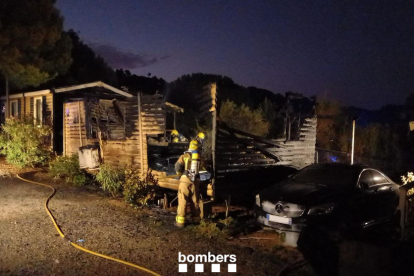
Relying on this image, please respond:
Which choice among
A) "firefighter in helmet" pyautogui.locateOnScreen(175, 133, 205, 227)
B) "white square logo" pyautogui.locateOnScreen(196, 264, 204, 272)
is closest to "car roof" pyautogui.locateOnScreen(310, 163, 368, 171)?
"firefighter in helmet" pyautogui.locateOnScreen(175, 133, 205, 227)

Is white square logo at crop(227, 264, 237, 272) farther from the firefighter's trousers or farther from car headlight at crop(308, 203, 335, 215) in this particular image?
the firefighter's trousers

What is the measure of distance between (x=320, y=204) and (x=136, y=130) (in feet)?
17.7

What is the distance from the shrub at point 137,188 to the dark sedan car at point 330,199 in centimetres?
305

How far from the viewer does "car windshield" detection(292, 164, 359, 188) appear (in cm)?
720

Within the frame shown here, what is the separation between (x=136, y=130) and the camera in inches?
396

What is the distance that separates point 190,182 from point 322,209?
2496mm

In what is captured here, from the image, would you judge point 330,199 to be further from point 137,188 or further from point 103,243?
point 137,188

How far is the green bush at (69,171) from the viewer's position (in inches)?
446

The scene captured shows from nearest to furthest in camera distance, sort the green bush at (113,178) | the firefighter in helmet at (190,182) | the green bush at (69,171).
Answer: the firefighter in helmet at (190,182), the green bush at (113,178), the green bush at (69,171)

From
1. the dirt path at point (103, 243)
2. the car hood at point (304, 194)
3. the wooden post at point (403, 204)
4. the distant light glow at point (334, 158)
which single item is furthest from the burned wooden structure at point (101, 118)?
the distant light glow at point (334, 158)

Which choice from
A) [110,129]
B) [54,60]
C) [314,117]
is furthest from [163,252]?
[54,60]

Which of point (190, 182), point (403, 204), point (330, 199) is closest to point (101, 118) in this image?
point (190, 182)

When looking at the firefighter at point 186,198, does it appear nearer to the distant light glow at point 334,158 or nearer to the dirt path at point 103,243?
the dirt path at point 103,243

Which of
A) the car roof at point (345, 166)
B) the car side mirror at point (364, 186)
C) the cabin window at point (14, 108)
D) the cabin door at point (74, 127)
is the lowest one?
the car side mirror at point (364, 186)
